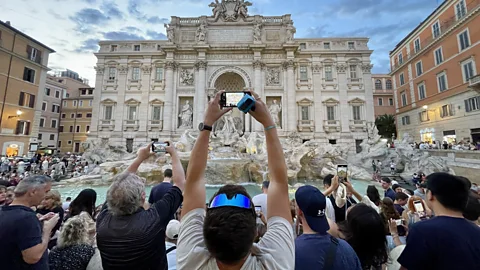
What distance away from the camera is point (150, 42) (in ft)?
75.8

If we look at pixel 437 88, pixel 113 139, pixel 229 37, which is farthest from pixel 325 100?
pixel 113 139

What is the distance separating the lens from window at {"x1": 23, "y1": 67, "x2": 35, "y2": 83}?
18898mm

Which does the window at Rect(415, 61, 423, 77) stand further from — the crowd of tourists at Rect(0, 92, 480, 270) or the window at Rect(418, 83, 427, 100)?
the crowd of tourists at Rect(0, 92, 480, 270)

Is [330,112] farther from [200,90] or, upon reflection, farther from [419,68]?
[200,90]

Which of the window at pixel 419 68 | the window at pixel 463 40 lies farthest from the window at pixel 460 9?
the window at pixel 419 68

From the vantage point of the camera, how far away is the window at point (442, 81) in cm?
1903

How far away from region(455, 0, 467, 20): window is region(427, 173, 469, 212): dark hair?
24599mm

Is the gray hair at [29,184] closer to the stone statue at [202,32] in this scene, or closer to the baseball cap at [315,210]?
the baseball cap at [315,210]

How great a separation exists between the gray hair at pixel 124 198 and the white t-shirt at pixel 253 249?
76 centimetres

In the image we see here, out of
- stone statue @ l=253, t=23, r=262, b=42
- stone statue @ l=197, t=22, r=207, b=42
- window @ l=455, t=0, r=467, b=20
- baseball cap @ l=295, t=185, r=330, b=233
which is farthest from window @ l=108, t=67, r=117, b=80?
window @ l=455, t=0, r=467, b=20

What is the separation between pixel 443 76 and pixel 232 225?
27.0m

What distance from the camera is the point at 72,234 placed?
65.1 inches

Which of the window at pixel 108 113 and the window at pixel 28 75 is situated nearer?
the window at pixel 28 75

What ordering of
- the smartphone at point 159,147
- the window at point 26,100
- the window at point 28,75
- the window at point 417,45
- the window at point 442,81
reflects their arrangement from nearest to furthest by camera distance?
1. the smartphone at point 159,147
2. the window at point 26,100
3. the window at point 28,75
4. the window at point 442,81
5. the window at point 417,45
